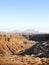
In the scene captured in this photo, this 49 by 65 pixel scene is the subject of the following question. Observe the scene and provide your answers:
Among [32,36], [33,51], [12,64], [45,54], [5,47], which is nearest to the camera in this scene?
[12,64]

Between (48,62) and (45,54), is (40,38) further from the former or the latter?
(48,62)

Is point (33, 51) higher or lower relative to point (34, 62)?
lower

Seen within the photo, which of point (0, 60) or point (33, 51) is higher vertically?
point (0, 60)

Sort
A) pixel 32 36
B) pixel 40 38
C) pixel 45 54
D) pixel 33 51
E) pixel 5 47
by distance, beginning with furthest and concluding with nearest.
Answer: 1. pixel 32 36
2. pixel 40 38
3. pixel 5 47
4. pixel 33 51
5. pixel 45 54

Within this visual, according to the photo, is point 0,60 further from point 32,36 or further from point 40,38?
point 32,36

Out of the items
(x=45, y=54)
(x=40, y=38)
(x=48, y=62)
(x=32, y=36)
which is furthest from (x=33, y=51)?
(x=32, y=36)

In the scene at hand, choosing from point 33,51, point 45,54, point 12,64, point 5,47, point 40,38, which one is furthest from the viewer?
point 40,38

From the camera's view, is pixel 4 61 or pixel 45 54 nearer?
pixel 4 61

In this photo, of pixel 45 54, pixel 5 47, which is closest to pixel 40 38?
pixel 5 47

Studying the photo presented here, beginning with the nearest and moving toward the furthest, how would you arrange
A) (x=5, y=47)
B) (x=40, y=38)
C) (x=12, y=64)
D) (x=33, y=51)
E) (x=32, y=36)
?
(x=12, y=64) < (x=33, y=51) < (x=5, y=47) < (x=40, y=38) < (x=32, y=36)
